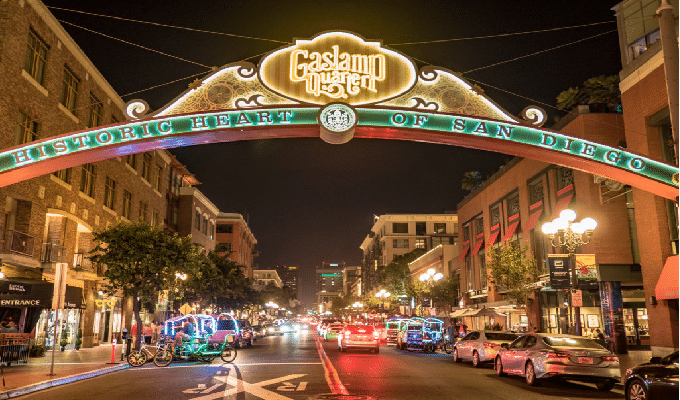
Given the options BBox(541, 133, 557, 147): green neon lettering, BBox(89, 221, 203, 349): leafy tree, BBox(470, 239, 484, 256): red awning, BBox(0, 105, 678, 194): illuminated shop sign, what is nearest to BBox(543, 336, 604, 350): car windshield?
BBox(0, 105, 678, 194): illuminated shop sign

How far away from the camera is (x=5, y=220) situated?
24750 millimetres

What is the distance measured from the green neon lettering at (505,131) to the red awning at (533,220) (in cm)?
2248

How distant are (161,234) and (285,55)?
16091 mm

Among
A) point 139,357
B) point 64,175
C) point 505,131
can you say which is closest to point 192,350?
point 139,357

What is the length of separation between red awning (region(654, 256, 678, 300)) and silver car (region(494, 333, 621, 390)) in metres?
7.79

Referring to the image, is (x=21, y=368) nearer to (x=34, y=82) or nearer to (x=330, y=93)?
(x=34, y=82)

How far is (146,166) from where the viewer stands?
44.0 metres

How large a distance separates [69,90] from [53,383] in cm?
1808

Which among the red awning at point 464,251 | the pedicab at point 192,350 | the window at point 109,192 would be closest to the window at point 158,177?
the window at point 109,192

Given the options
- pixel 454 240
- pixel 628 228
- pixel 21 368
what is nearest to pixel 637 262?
pixel 628 228

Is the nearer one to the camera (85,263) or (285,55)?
(285,55)

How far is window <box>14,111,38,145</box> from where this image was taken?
24141mm

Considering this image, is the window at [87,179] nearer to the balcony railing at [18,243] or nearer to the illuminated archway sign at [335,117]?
the balcony railing at [18,243]

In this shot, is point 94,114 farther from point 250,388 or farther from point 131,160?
point 250,388
